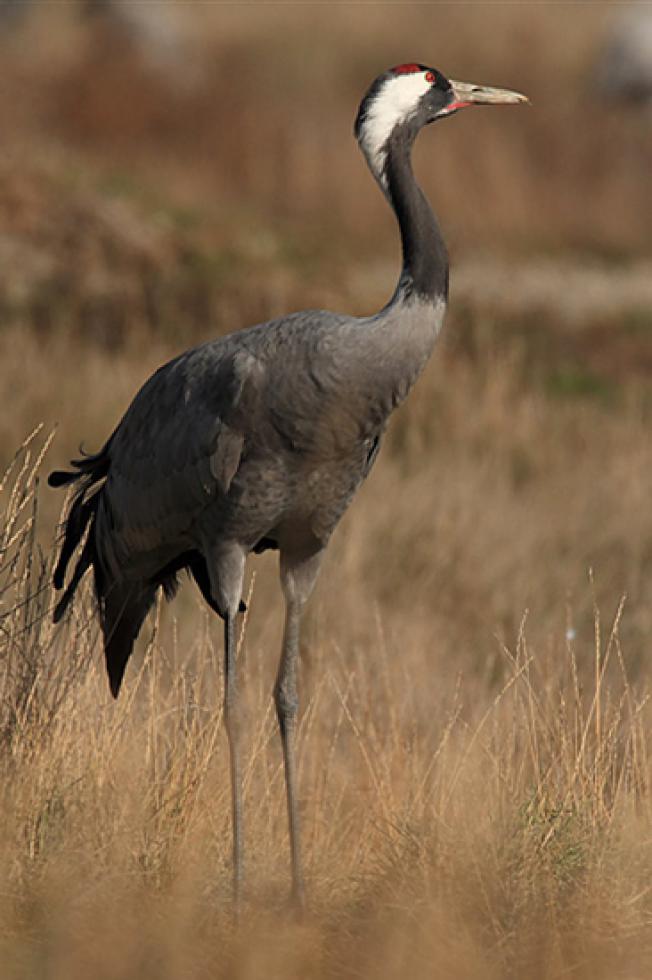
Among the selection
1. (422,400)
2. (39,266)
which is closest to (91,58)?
(39,266)

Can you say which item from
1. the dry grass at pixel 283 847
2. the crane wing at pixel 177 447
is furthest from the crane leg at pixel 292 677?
the crane wing at pixel 177 447

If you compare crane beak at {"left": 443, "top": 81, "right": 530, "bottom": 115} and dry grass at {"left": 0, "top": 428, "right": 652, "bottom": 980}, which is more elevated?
crane beak at {"left": 443, "top": 81, "right": 530, "bottom": 115}

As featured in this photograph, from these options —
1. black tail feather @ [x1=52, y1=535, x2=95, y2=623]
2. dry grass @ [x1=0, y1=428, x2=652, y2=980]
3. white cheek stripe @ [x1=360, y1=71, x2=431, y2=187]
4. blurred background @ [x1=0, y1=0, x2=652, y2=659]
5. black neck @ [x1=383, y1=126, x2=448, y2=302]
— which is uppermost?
blurred background @ [x1=0, y1=0, x2=652, y2=659]

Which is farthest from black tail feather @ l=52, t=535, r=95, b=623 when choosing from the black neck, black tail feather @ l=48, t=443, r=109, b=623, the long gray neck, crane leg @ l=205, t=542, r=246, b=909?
the black neck

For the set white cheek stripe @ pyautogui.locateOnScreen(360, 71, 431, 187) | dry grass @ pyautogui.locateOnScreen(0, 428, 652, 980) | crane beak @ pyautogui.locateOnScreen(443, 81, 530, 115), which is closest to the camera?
dry grass @ pyautogui.locateOnScreen(0, 428, 652, 980)

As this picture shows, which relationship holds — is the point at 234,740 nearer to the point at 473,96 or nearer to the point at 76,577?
the point at 76,577

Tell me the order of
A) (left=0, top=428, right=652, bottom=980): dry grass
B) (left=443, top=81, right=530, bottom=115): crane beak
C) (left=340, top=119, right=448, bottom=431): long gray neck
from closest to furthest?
(left=0, top=428, right=652, bottom=980): dry grass → (left=340, top=119, right=448, bottom=431): long gray neck → (left=443, top=81, right=530, bottom=115): crane beak

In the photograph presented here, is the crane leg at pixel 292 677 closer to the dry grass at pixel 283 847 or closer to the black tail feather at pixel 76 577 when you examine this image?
the dry grass at pixel 283 847

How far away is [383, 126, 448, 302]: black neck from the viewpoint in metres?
4.39

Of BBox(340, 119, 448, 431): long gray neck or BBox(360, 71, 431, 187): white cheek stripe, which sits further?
BBox(360, 71, 431, 187): white cheek stripe

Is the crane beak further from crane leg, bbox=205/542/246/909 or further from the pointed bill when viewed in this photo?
crane leg, bbox=205/542/246/909

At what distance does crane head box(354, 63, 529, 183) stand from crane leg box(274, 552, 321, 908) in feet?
3.77

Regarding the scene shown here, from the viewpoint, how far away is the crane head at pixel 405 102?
180 inches

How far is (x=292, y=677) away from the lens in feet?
17.1
